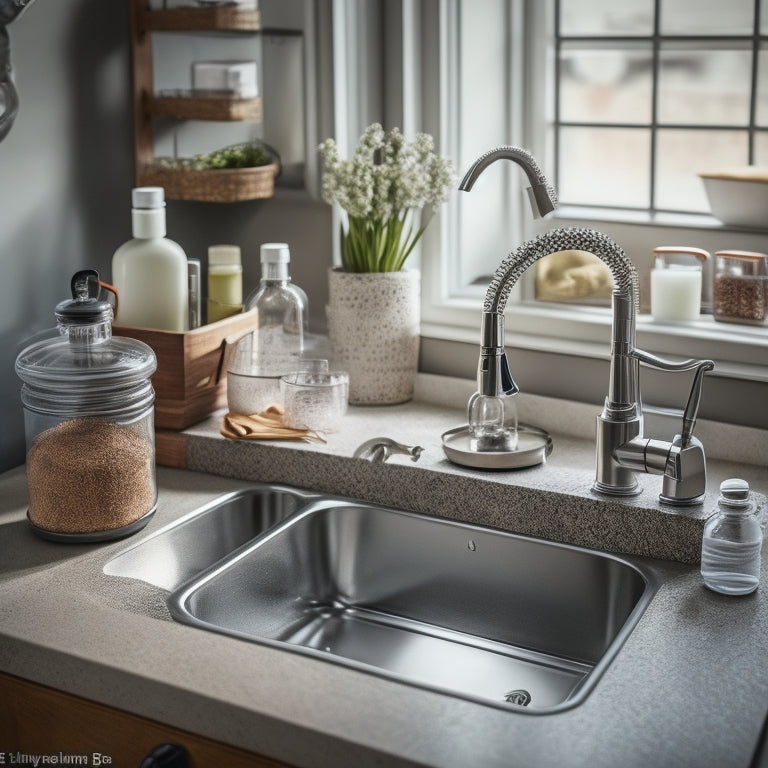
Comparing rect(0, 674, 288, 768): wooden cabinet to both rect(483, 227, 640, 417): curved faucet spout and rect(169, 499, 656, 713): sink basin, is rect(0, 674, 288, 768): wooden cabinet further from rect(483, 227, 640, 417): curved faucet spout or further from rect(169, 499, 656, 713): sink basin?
rect(483, 227, 640, 417): curved faucet spout

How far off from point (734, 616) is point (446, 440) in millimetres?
553

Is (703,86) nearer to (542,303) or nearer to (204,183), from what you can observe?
(542,303)

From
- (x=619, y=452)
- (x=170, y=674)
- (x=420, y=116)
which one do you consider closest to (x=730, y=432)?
(x=619, y=452)

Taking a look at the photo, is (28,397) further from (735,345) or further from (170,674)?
(735,345)

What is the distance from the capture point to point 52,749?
1.27 m

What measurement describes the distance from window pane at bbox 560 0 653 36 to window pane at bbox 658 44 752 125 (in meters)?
0.06

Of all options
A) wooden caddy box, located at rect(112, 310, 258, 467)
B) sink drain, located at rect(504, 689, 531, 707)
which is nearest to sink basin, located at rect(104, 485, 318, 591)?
wooden caddy box, located at rect(112, 310, 258, 467)

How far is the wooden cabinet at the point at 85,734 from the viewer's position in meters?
1.15

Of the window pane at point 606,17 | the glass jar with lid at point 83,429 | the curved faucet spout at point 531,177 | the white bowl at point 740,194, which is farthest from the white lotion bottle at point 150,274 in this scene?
the white bowl at point 740,194

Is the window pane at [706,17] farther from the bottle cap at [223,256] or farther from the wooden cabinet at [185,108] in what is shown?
the bottle cap at [223,256]

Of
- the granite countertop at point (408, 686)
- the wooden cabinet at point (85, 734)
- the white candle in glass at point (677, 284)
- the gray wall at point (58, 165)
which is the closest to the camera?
the granite countertop at point (408, 686)

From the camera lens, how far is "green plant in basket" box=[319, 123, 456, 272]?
1817mm

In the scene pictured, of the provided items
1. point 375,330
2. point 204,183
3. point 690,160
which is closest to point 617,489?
point 375,330

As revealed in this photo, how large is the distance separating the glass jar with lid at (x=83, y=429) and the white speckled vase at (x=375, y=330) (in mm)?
478
